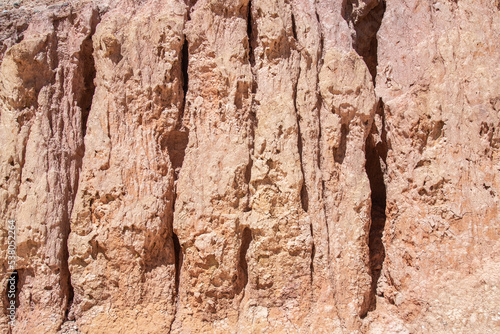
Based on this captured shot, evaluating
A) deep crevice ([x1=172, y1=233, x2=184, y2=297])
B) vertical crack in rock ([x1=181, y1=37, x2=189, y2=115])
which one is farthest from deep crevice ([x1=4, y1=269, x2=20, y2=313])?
vertical crack in rock ([x1=181, y1=37, x2=189, y2=115])

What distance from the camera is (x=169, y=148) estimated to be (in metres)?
4.63

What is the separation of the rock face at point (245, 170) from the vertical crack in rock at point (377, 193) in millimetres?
26

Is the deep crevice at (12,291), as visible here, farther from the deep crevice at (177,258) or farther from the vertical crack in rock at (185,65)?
the vertical crack in rock at (185,65)

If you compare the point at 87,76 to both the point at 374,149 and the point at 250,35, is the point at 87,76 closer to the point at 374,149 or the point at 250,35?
the point at 250,35

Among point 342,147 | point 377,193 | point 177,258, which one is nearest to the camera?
point 342,147

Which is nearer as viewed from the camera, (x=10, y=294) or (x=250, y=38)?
(x=10, y=294)

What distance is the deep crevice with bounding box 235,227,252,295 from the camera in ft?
14.3

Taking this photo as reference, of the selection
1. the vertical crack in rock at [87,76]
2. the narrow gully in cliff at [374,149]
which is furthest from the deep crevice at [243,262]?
the vertical crack in rock at [87,76]

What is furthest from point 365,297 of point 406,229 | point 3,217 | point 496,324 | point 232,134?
point 3,217

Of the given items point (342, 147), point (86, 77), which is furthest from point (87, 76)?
point (342, 147)

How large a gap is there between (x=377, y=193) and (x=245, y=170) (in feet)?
6.04

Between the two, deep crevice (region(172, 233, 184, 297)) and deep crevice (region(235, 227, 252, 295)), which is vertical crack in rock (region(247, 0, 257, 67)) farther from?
deep crevice (region(172, 233, 184, 297))

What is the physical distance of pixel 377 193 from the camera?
5109 mm

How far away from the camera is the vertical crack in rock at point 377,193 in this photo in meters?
4.65
